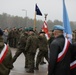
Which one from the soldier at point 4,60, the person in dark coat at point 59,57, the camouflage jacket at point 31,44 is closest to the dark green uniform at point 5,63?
the soldier at point 4,60

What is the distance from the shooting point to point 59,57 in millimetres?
6551

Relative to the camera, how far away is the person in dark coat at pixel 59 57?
647 centimetres

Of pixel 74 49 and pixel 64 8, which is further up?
pixel 64 8

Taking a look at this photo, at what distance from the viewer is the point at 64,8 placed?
8.24 metres

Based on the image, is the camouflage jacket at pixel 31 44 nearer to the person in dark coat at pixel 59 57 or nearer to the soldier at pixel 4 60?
the person in dark coat at pixel 59 57

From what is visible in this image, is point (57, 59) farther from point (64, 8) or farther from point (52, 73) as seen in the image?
point (64, 8)

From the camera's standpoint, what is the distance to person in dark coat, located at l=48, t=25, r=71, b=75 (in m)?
6.47

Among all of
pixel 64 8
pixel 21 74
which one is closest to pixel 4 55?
pixel 64 8

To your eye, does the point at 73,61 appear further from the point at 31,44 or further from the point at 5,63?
the point at 31,44

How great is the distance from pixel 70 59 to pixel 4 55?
1732mm

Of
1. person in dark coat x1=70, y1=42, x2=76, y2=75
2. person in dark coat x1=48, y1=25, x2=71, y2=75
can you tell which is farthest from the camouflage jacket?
person in dark coat x1=48, y1=25, x2=71, y2=75

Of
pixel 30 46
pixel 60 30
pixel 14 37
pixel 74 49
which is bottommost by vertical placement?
pixel 14 37

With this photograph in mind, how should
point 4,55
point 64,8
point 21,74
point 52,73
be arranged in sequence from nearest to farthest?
1. point 4,55
2. point 52,73
3. point 64,8
4. point 21,74

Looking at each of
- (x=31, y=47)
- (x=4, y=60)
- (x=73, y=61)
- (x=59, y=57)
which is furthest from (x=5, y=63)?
(x=31, y=47)
